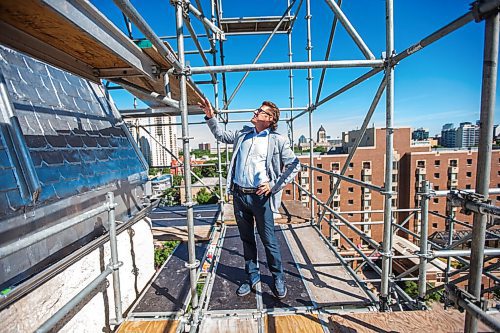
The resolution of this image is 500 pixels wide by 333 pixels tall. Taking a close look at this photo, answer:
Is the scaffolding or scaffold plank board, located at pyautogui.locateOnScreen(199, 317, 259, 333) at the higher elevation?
the scaffolding

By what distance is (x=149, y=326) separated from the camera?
2443 mm

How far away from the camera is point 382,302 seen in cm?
252

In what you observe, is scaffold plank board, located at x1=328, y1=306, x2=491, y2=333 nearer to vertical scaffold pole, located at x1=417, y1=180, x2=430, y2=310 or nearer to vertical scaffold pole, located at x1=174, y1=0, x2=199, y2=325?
vertical scaffold pole, located at x1=417, y1=180, x2=430, y2=310

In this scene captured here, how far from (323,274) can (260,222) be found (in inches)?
50.3

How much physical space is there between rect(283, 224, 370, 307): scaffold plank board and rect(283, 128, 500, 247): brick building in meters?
20.2

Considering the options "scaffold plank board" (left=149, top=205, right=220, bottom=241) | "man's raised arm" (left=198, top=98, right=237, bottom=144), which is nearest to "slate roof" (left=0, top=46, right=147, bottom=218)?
"man's raised arm" (left=198, top=98, right=237, bottom=144)

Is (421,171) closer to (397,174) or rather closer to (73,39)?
(397,174)

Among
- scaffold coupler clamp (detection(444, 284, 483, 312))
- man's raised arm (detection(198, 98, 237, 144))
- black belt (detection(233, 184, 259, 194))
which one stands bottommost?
scaffold coupler clamp (detection(444, 284, 483, 312))

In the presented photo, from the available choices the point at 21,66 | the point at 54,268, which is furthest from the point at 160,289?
the point at 21,66

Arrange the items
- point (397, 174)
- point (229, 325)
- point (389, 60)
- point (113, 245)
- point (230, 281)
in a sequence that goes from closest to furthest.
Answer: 1. point (113, 245)
2. point (389, 60)
3. point (229, 325)
4. point (230, 281)
5. point (397, 174)

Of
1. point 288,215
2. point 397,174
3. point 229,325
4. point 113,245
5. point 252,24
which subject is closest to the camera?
point 113,245

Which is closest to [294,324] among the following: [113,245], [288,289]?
[288,289]

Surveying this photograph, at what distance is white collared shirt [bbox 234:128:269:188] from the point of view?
2748 mm

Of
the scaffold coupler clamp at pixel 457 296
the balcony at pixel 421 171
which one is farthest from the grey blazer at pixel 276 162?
the balcony at pixel 421 171
